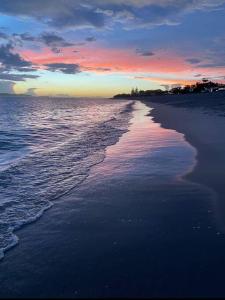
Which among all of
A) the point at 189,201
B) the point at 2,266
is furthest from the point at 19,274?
the point at 189,201

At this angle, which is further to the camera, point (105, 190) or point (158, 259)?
point (105, 190)

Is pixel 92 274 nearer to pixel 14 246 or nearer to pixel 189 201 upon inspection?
pixel 14 246

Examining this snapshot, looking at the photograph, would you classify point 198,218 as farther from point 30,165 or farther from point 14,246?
point 30,165

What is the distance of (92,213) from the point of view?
8586 mm

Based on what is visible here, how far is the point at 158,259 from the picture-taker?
6.00 metres

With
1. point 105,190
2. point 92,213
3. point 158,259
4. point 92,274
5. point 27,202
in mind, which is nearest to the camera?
point 92,274

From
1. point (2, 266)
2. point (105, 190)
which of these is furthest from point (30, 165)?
point (2, 266)

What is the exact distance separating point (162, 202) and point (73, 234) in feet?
8.35

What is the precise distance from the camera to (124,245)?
6.64m

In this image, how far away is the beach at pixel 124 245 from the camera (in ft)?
17.3

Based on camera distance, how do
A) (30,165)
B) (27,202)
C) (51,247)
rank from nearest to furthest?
(51,247)
(27,202)
(30,165)

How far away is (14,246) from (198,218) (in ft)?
11.8

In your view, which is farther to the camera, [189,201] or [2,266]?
[189,201]

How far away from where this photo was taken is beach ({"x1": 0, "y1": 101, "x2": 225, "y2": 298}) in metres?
5.28
